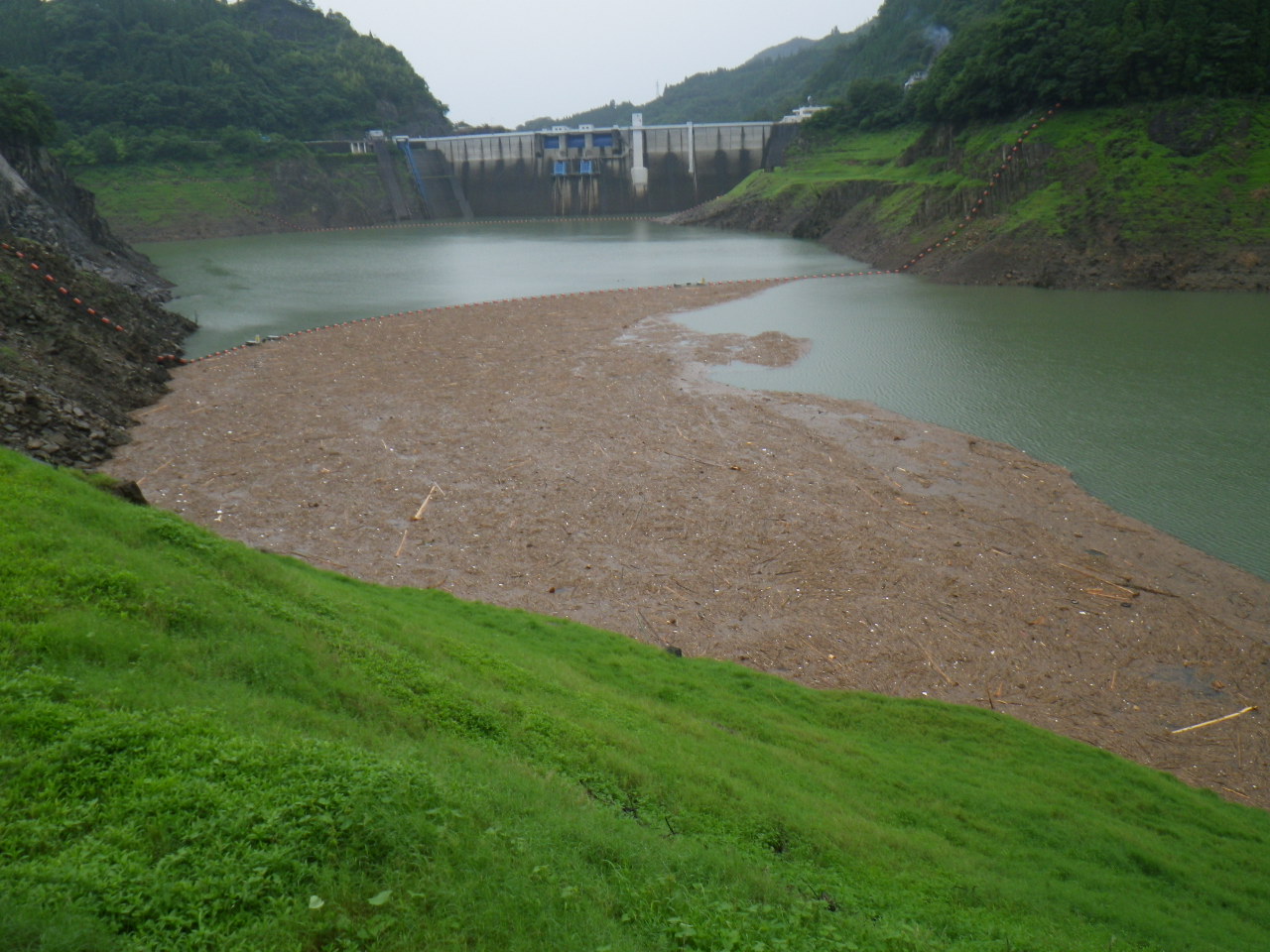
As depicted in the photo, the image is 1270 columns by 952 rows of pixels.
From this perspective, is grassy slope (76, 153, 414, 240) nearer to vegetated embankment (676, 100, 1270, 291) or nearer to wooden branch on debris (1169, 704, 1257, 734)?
vegetated embankment (676, 100, 1270, 291)

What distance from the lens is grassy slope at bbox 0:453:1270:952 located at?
367 cm

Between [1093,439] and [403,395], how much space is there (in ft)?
47.8

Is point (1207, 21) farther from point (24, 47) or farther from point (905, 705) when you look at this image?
point (24, 47)

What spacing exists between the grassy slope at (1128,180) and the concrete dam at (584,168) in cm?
3567

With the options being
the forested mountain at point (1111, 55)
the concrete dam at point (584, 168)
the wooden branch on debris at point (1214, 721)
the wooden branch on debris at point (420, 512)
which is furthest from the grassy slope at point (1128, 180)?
the concrete dam at point (584, 168)

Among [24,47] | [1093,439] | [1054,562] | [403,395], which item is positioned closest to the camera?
[1054,562]

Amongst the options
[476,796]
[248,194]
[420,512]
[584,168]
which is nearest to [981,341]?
[420,512]

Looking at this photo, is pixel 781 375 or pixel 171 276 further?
pixel 171 276

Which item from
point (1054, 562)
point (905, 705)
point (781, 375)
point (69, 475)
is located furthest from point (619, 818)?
point (781, 375)

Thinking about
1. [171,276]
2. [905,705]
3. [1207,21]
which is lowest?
[171,276]

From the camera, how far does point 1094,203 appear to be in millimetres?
35188

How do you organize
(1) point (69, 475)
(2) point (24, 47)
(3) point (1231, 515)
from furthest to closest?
(2) point (24, 47), (3) point (1231, 515), (1) point (69, 475)

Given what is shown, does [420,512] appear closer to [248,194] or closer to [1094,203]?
[1094,203]

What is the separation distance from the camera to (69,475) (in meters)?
7.84
